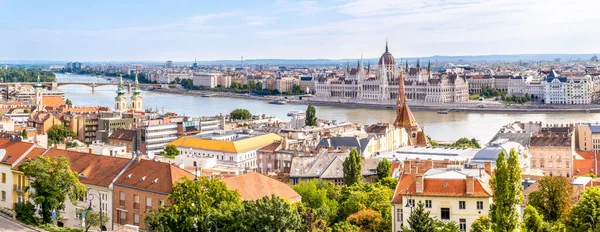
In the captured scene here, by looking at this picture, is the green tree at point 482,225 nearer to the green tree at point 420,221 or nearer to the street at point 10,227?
the green tree at point 420,221

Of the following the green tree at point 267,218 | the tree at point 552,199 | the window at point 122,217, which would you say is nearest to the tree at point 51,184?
the window at point 122,217

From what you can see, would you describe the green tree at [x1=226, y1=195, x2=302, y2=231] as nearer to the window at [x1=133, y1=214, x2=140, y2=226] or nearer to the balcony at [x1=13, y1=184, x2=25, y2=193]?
the window at [x1=133, y1=214, x2=140, y2=226]

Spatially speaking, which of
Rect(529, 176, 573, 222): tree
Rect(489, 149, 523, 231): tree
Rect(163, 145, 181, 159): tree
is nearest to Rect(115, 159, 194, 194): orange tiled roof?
Rect(489, 149, 523, 231): tree

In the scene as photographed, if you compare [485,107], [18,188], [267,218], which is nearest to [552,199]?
[267,218]

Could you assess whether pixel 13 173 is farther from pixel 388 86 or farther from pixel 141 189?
pixel 388 86

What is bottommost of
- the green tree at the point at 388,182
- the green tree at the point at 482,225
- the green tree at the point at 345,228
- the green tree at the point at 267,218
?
the green tree at the point at 388,182
